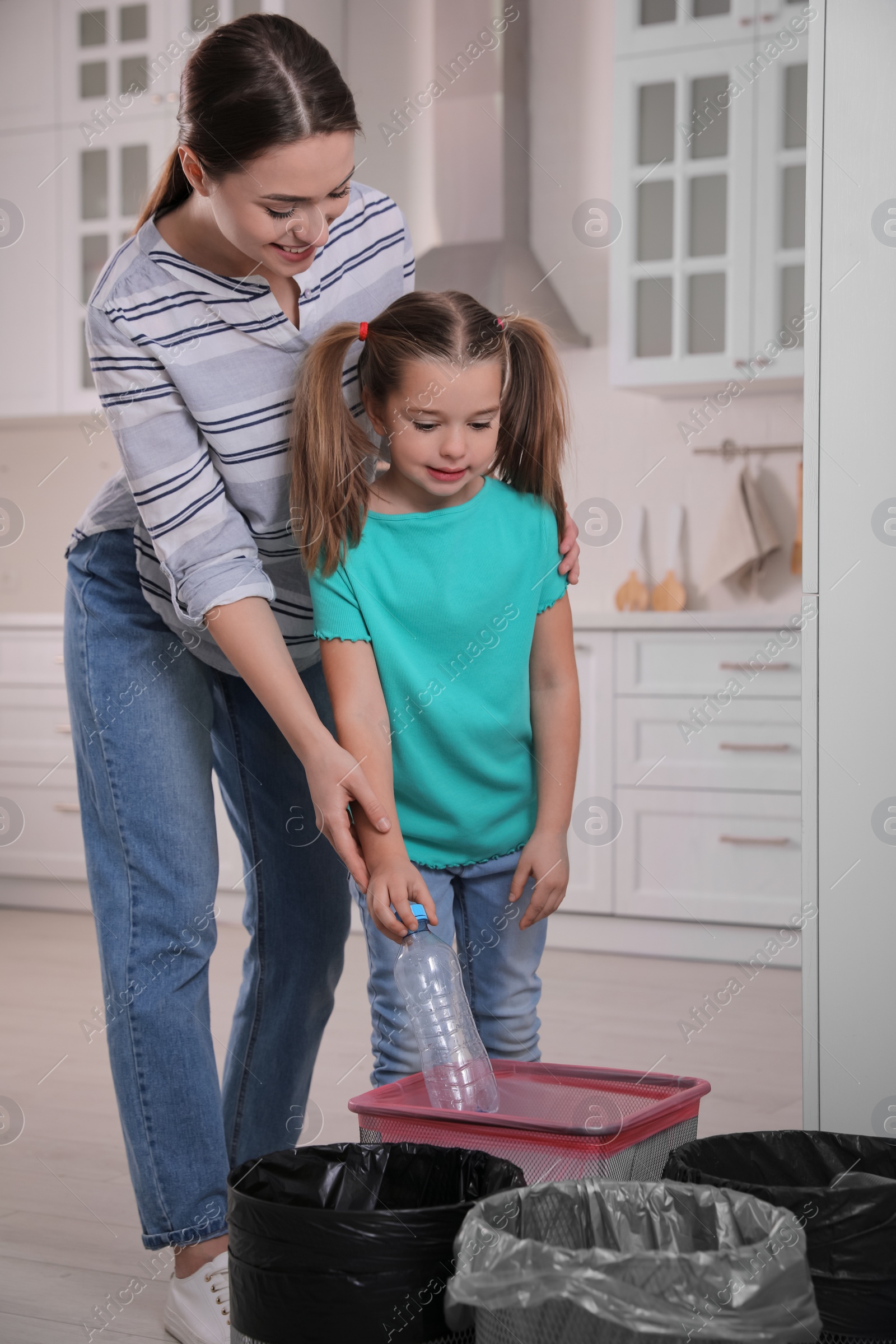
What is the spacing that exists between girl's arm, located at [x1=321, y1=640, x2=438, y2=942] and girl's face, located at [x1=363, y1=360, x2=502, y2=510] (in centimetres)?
17

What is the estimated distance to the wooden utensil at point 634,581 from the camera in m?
3.36

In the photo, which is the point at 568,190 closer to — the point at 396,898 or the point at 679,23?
the point at 679,23

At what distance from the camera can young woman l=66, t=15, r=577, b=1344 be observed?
107 centimetres

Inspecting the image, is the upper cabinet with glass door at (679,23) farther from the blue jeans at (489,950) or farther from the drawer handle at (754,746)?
the blue jeans at (489,950)

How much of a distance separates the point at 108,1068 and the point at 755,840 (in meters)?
1.45

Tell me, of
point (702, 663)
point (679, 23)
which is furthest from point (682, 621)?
point (679, 23)

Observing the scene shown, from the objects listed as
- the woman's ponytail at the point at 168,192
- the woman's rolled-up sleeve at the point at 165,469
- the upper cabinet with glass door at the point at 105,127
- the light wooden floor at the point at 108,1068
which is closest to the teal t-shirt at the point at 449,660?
the woman's rolled-up sleeve at the point at 165,469

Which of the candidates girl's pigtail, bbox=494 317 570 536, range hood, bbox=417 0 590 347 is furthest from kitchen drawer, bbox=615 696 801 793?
girl's pigtail, bbox=494 317 570 536

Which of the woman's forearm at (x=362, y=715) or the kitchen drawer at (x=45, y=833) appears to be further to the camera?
the kitchen drawer at (x=45, y=833)

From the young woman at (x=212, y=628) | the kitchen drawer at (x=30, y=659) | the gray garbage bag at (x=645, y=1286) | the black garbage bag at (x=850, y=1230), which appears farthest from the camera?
the kitchen drawer at (x=30, y=659)

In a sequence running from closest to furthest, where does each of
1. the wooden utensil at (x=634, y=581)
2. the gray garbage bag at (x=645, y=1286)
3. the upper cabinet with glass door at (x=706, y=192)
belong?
the gray garbage bag at (x=645, y=1286) < the upper cabinet with glass door at (x=706, y=192) < the wooden utensil at (x=634, y=581)

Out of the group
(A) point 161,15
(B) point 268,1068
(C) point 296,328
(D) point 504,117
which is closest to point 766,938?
(B) point 268,1068

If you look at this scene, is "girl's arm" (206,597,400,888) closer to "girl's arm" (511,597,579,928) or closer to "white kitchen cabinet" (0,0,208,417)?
"girl's arm" (511,597,579,928)

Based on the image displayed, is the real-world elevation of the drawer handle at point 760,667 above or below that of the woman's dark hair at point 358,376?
below
